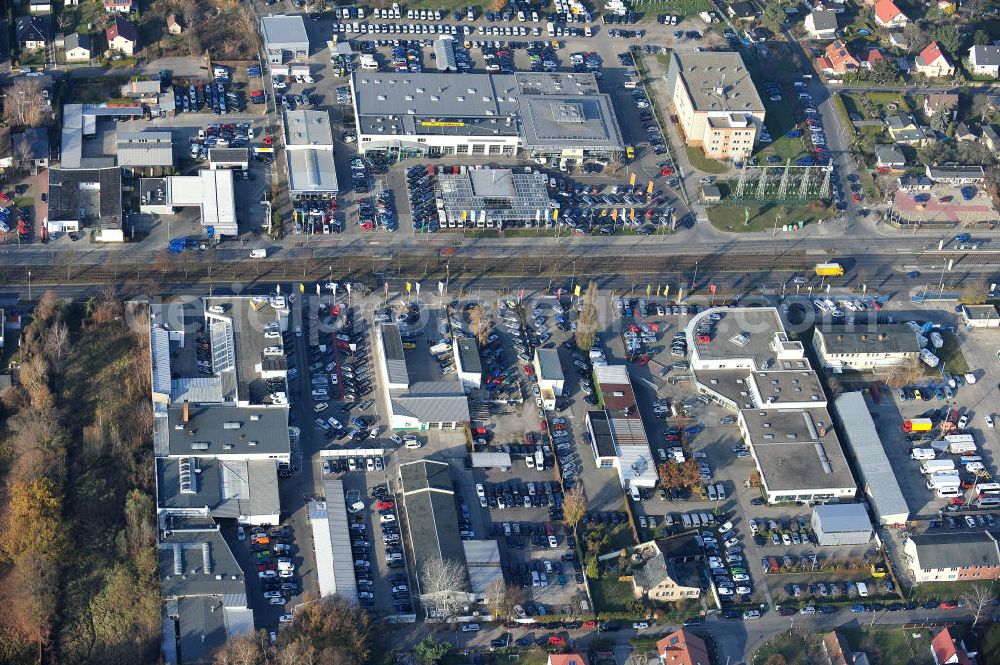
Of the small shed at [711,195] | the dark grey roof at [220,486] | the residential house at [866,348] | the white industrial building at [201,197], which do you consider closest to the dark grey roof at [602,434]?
the residential house at [866,348]

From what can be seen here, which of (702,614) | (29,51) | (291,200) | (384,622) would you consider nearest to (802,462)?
(702,614)

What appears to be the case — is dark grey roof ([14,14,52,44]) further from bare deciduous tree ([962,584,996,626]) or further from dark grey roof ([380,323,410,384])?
bare deciduous tree ([962,584,996,626])

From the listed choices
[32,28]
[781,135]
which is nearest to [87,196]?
[32,28]

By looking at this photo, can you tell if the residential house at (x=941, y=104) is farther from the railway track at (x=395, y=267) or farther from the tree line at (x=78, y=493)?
the tree line at (x=78, y=493)

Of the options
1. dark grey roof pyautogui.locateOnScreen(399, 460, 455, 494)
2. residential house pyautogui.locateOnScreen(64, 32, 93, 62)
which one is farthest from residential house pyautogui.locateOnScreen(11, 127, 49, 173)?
dark grey roof pyautogui.locateOnScreen(399, 460, 455, 494)

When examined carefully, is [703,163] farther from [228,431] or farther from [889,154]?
[228,431]
